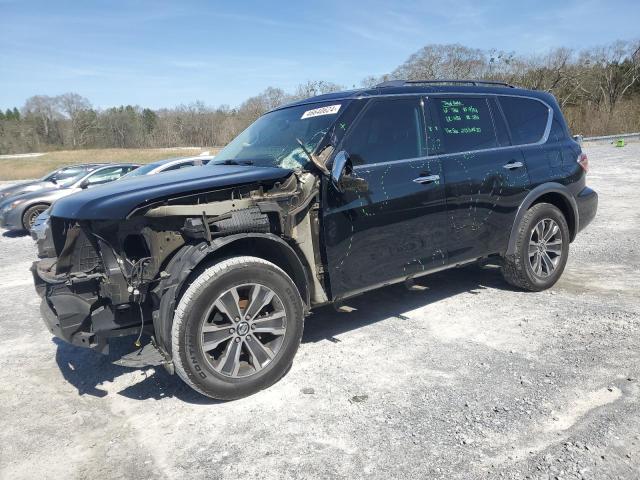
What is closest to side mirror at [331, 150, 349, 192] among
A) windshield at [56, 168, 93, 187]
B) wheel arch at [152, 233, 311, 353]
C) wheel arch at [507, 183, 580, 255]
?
wheel arch at [152, 233, 311, 353]

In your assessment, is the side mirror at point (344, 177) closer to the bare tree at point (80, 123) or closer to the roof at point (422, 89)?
the roof at point (422, 89)

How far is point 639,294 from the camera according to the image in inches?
197

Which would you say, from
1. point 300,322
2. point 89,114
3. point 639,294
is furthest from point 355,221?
point 89,114

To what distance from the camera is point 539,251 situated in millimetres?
5125

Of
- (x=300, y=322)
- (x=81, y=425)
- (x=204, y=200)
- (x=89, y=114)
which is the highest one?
(x=89, y=114)

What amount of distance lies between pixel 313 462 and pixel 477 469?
0.84m

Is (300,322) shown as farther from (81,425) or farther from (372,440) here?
(81,425)

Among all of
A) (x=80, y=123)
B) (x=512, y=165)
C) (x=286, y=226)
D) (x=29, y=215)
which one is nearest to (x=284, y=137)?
(x=286, y=226)

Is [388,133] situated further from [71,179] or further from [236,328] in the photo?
[71,179]

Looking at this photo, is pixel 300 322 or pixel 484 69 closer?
pixel 300 322

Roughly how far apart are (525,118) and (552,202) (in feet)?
3.09

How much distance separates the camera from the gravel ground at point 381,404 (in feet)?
8.61

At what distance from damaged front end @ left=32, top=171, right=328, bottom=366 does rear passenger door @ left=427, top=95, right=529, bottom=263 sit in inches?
56.2

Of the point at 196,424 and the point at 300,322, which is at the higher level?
the point at 300,322
